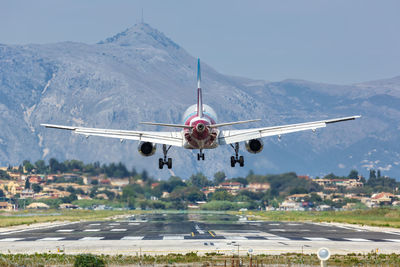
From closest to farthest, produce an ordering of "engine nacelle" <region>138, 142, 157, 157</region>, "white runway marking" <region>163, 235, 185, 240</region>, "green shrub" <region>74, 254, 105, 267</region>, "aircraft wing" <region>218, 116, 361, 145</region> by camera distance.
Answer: "green shrub" <region>74, 254, 105, 267</region> → "engine nacelle" <region>138, 142, 157, 157</region> → "aircraft wing" <region>218, 116, 361, 145</region> → "white runway marking" <region>163, 235, 185, 240</region>

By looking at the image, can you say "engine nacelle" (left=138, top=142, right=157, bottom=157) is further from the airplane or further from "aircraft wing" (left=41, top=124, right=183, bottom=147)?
"aircraft wing" (left=41, top=124, right=183, bottom=147)

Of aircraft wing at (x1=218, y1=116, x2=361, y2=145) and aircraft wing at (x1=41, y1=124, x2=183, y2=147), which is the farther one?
aircraft wing at (x1=218, y1=116, x2=361, y2=145)

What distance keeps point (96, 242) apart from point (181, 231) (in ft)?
70.9

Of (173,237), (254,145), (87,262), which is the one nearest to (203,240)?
(173,237)

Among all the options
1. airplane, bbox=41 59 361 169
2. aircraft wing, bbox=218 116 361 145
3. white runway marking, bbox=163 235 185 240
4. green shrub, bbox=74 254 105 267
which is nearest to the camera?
green shrub, bbox=74 254 105 267

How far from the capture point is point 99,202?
604ft

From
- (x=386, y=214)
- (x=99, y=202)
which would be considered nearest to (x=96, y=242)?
(x=386, y=214)

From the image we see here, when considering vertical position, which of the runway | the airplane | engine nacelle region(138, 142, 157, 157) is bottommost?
the runway

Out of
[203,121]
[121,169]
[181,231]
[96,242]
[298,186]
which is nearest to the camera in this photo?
[203,121]

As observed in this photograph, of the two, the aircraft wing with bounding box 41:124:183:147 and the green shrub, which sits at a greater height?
the aircraft wing with bounding box 41:124:183:147

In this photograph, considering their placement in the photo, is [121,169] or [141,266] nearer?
[141,266]

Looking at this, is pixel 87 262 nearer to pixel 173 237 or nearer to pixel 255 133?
pixel 255 133

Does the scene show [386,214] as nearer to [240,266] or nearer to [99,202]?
[99,202]

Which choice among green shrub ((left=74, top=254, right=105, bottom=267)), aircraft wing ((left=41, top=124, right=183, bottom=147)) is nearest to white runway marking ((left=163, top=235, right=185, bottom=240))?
aircraft wing ((left=41, top=124, right=183, bottom=147))
